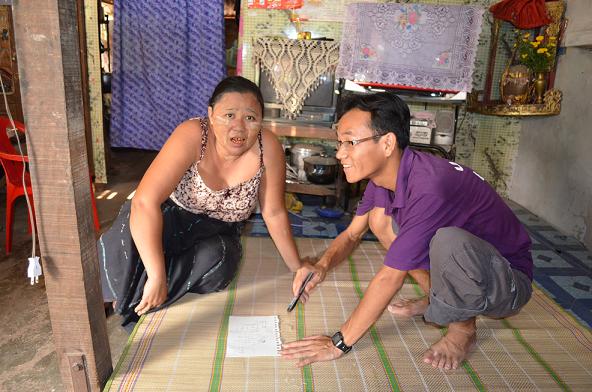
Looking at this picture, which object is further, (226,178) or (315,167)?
(315,167)

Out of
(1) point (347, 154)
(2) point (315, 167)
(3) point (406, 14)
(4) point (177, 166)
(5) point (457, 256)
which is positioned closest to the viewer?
(5) point (457, 256)

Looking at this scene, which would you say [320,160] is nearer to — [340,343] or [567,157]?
[567,157]

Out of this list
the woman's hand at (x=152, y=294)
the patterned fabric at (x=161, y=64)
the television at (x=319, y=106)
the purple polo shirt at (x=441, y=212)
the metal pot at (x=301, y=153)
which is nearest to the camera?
the purple polo shirt at (x=441, y=212)

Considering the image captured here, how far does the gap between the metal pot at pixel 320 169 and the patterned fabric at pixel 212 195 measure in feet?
6.40

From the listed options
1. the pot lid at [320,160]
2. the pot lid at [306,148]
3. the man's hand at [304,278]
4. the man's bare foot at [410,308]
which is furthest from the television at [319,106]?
the man's bare foot at [410,308]

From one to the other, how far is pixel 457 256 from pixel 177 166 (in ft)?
3.47

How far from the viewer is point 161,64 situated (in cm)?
448

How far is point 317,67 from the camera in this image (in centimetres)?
441

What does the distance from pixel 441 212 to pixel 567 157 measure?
2924 mm

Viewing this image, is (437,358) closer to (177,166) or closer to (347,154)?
(347,154)

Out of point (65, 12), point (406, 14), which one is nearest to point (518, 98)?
point (406, 14)

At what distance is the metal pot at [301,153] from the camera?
4.13 meters

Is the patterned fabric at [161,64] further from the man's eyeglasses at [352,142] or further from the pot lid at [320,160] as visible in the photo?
the man's eyeglasses at [352,142]

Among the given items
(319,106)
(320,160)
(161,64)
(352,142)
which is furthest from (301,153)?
(352,142)
